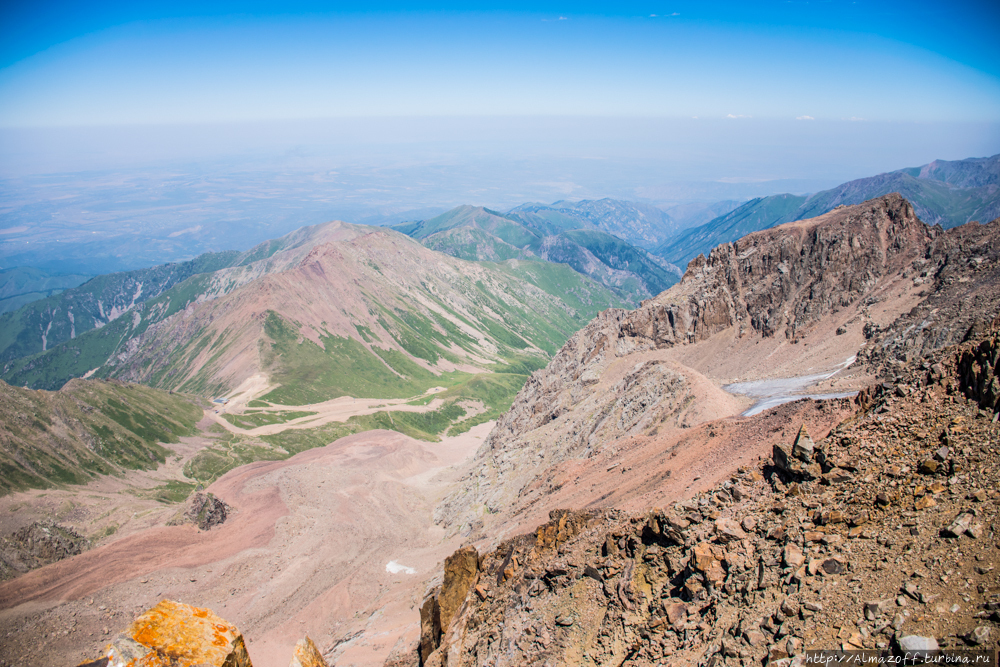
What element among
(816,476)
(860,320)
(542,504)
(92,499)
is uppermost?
(816,476)

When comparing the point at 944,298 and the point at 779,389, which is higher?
the point at 944,298

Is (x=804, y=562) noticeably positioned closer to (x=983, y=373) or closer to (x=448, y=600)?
(x=983, y=373)

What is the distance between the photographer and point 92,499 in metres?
72.5

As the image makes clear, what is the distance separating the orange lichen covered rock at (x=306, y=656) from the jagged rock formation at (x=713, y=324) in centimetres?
4298

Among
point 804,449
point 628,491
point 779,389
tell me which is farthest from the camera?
point 779,389

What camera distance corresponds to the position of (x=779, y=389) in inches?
2160

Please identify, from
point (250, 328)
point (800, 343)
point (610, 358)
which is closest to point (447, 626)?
point (610, 358)

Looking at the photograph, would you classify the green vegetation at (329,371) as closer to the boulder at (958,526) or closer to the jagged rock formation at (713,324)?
the jagged rock formation at (713,324)

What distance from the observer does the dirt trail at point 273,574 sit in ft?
139

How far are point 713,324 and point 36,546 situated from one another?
3899 inches

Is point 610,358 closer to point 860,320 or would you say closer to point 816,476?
point 860,320

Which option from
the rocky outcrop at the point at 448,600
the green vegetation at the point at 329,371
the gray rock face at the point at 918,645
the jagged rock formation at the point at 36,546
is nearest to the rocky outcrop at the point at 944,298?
the rocky outcrop at the point at 448,600

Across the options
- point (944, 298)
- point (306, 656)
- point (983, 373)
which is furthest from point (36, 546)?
point (944, 298)

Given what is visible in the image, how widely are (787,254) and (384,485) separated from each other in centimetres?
8075
